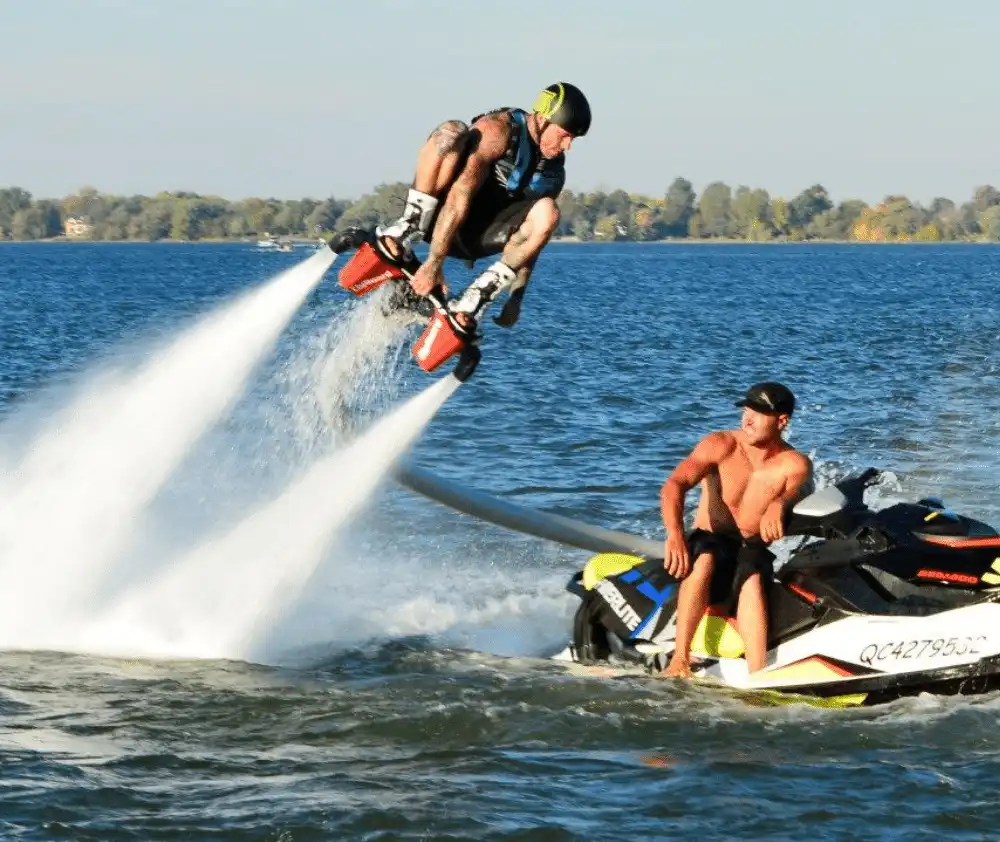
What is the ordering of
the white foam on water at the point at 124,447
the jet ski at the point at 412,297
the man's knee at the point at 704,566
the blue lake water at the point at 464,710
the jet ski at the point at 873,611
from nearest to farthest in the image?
1. the blue lake water at the point at 464,710
2. the jet ski at the point at 873,611
3. the man's knee at the point at 704,566
4. the jet ski at the point at 412,297
5. the white foam on water at the point at 124,447

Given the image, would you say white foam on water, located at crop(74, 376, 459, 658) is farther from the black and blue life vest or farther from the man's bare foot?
the man's bare foot

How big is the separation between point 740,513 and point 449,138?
2.78m

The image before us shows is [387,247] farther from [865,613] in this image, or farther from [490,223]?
[865,613]

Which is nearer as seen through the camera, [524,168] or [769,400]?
[769,400]

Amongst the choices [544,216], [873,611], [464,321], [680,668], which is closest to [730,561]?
[680,668]

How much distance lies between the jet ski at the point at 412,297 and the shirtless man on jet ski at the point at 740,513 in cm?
170

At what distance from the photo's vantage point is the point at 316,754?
780 cm

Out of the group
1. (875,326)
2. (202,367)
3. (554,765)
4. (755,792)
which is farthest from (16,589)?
(875,326)

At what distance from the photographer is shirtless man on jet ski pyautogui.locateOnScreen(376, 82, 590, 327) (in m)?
9.74

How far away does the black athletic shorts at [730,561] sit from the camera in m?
8.52

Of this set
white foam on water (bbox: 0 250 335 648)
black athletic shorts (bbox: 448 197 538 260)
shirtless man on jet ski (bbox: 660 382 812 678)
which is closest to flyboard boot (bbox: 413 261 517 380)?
black athletic shorts (bbox: 448 197 538 260)

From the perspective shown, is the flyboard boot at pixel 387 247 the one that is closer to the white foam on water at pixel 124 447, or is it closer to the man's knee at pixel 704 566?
the white foam on water at pixel 124 447

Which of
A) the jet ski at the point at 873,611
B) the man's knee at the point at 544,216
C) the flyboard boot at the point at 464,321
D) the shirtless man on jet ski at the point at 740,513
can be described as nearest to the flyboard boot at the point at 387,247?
the flyboard boot at the point at 464,321

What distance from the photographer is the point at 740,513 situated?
343 inches
